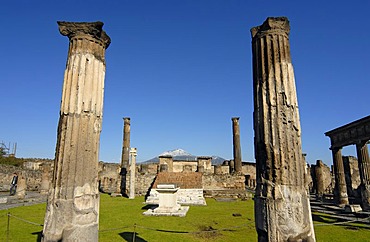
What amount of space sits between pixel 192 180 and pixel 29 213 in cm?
1078

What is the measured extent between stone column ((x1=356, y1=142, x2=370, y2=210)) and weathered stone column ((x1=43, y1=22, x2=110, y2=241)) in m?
12.8

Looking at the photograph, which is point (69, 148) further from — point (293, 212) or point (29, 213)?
point (29, 213)

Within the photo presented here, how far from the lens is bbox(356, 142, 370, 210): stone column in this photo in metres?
12.2

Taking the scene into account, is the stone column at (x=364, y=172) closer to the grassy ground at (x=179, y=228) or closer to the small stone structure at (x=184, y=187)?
the grassy ground at (x=179, y=228)

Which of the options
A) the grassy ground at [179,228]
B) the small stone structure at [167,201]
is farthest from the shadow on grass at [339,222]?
the small stone structure at [167,201]

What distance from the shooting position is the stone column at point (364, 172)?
12205 millimetres

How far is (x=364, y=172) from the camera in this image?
13.0m

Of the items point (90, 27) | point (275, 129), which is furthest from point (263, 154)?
point (90, 27)

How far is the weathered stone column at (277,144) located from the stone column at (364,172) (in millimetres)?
10697

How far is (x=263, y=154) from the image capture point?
4.30 metres

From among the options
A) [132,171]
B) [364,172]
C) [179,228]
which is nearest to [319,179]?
[364,172]

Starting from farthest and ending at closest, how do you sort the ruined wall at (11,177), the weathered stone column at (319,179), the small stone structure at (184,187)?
the ruined wall at (11,177) < the weathered stone column at (319,179) < the small stone structure at (184,187)

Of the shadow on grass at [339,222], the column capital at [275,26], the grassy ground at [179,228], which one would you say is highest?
the column capital at [275,26]

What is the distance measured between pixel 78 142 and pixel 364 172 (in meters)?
14.0
